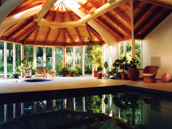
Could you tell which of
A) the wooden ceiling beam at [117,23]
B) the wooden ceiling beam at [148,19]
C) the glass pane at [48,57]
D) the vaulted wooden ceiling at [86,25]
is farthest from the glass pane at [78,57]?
the wooden ceiling beam at [148,19]

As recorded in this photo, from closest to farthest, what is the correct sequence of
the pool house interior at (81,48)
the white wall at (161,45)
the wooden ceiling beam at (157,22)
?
1. the pool house interior at (81,48)
2. the white wall at (161,45)
3. the wooden ceiling beam at (157,22)

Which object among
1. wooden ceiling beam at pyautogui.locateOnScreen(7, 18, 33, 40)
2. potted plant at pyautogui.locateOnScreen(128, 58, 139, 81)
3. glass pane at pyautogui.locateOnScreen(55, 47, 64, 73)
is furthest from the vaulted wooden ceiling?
potted plant at pyautogui.locateOnScreen(128, 58, 139, 81)

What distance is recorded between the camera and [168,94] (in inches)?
212

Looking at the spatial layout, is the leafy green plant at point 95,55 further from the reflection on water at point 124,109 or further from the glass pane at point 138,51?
the reflection on water at point 124,109

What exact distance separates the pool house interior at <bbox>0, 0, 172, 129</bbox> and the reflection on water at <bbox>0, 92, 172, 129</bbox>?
0.07 feet

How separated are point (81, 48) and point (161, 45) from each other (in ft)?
25.6

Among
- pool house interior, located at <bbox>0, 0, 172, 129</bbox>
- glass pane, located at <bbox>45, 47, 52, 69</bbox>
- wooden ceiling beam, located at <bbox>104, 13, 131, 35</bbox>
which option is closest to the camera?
pool house interior, located at <bbox>0, 0, 172, 129</bbox>

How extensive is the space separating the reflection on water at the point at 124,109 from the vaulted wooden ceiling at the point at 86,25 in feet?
15.7

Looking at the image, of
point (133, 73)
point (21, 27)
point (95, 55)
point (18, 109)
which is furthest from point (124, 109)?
point (21, 27)

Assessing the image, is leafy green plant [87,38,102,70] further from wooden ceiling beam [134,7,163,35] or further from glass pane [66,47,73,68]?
wooden ceiling beam [134,7,163,35]

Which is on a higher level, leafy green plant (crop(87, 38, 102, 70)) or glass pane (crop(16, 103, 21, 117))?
leafy green plant (crop(87, 38, 102, 70))

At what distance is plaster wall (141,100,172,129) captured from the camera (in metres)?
3.23

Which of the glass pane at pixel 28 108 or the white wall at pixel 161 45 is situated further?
the white wall at pixel 161 45

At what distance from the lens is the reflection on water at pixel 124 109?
350cm
